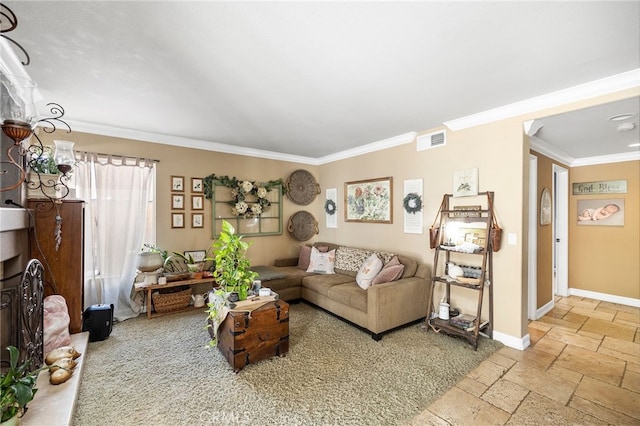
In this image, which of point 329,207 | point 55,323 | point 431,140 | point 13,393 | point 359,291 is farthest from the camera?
point 329,207

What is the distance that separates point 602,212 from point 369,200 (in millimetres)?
3807

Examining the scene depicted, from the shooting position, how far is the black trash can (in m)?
2.88

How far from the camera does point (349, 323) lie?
11.2 feet

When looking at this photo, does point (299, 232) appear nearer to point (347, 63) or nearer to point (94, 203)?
point (94, 203)

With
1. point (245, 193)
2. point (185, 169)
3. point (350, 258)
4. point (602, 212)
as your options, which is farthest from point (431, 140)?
point (185, 169)

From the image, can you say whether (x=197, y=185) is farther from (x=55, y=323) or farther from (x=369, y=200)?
(x=369, y=200)

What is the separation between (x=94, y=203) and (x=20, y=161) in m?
1.68

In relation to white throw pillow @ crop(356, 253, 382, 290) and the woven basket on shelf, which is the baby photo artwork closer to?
white throw pillow @ crop(356, 253, 382, 290)

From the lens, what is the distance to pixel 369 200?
14.8 ft

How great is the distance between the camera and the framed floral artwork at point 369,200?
4.22 m

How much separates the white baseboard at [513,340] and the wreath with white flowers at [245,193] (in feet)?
12.1

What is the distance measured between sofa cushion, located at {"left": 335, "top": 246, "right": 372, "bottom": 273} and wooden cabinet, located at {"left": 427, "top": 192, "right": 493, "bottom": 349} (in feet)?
3.40

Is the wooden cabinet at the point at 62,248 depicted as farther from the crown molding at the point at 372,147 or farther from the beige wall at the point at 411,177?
the crown molding at the point at 372,147

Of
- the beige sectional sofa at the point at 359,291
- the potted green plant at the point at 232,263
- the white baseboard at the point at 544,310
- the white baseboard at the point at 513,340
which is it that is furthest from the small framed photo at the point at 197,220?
the white baseboard at the point at 544,310
